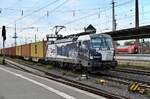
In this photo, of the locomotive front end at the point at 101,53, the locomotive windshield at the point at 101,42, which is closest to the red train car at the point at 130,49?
the locomotive windshield at the point at 101,42

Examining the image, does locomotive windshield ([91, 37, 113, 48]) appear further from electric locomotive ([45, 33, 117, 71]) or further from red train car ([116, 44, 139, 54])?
red train car ([116, 44, 139, 54])

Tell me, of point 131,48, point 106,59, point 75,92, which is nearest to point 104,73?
point 106,59

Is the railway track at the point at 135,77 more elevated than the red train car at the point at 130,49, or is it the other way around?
the red train car at the point at 130,49

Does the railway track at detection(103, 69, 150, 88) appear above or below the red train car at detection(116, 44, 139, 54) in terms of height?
below

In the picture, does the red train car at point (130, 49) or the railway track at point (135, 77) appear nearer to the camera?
the railway track at point (135, 77)

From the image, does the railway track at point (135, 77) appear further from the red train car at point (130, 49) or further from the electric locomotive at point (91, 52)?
the red train car at point (130, 49)

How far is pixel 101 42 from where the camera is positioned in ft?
93.2

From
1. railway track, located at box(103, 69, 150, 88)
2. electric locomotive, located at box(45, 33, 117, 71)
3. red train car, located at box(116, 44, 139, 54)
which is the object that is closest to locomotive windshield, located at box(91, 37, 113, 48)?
electric locomotive, located at box(45, 33, 117, 71)

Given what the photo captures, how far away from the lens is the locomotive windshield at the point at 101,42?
2794cm

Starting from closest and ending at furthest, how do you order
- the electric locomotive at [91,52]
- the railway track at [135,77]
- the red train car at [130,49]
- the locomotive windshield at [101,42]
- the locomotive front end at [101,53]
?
the railway track at [135,77] < the locomotive front end at [101,53] < the electric locomotive at [91,52] < the locomotive windshield at [101,42] < the red train car at [130,49]

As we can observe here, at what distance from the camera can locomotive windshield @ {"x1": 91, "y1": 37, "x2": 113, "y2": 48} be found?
27.9 m

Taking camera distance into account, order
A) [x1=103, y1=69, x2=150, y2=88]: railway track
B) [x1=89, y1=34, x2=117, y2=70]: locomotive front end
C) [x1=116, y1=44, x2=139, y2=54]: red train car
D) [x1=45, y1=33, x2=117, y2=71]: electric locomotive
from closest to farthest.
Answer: [x1=103, y1=69, x2=150, y2=88]: railway track → [x1=89, y1=34, x2=117, y2=70]: locomotive front end → [x1=45, y1=33, x2=117, y2=71]: electric locomotive → [x1=116, y1=44, x2=139, y2=54]: red train car

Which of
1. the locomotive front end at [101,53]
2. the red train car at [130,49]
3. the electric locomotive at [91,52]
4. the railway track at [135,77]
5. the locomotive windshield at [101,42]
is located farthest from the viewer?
the red train car at [130,49]

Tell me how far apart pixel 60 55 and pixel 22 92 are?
18069mm
